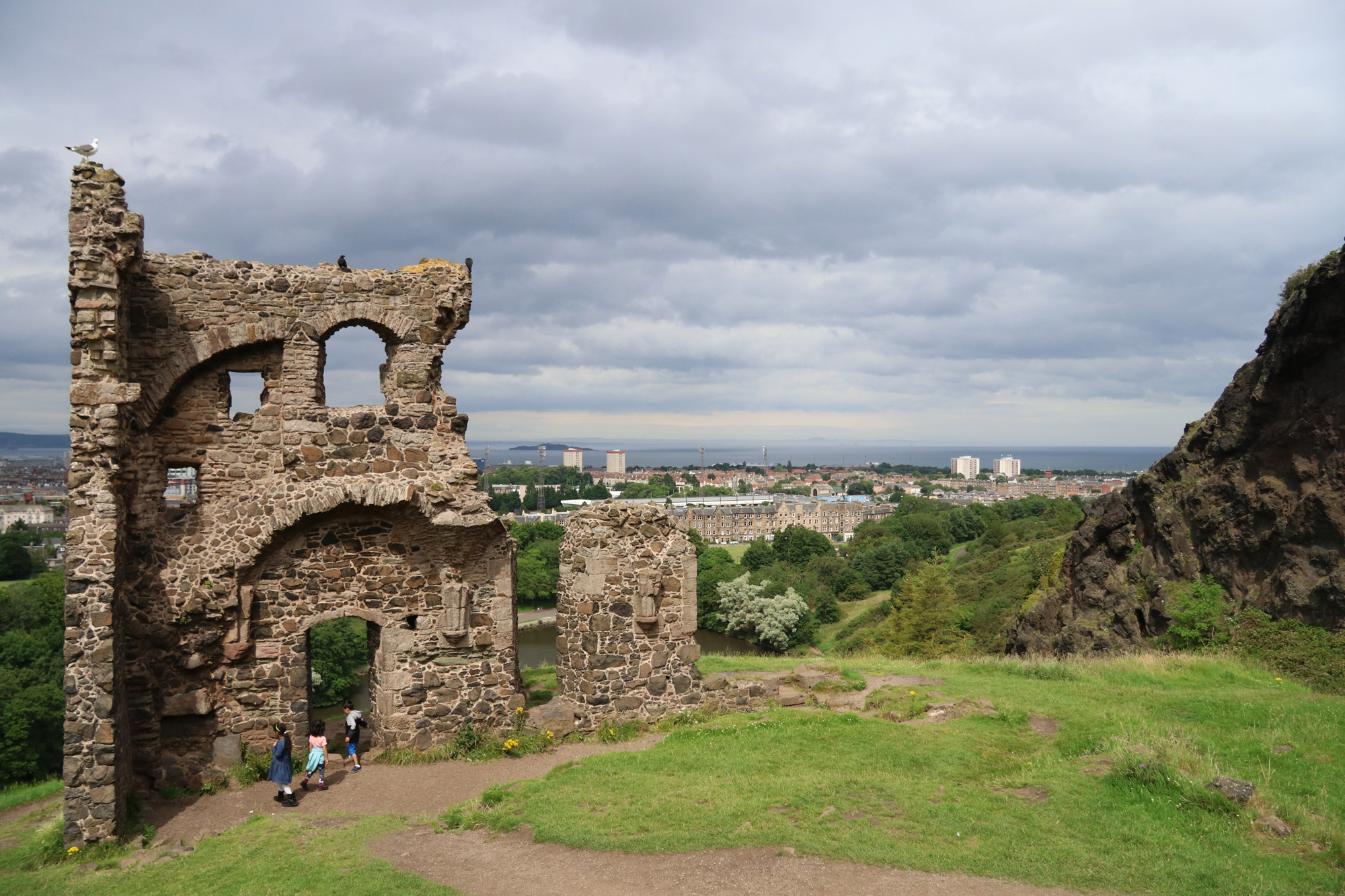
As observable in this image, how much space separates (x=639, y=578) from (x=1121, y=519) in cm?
1638

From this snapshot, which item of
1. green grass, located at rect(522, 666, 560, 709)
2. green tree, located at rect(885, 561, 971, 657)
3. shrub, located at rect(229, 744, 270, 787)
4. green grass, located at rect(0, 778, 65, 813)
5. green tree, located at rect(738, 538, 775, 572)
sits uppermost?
shrub, located at rect(229, 744, 270, 787)

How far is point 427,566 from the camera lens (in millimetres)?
12859

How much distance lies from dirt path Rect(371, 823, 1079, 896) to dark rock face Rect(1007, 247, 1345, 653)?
13221mm

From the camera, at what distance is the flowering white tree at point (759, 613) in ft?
172

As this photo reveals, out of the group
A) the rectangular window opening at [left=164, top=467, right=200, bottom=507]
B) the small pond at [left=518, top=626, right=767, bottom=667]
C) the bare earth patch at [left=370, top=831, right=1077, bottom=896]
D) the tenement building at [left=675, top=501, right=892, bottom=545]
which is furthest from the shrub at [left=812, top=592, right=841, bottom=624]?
the bare earth patch at [left=370, top=831, right=1077, bottom=896]

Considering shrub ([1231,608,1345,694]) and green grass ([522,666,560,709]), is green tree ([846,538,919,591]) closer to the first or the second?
shrub ([1231,608,1345,694])

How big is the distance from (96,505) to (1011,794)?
12376 millimetres

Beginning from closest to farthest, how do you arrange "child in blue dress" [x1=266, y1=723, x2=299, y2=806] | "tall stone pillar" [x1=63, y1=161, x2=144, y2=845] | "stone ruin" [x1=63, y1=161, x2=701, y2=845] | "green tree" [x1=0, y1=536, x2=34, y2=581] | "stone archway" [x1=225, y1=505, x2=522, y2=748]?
"tall stone pillar" [x1=63, y1=161, x2=144, y2=845] < "stone ruin" [x1=63, y1=161, x2=701, y2=845] < "child in blue dress" [x1=266, y1=723, x2=299, y2=806] < "stone archway" [x1=225, y1=505, x2=522, y2=748] < "green tree" [x1=0, y1=536, x2=34, y2=581]

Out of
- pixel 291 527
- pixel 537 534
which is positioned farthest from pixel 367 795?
pixel 537 534

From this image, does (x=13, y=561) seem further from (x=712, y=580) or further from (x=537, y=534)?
(x=712, y=580)

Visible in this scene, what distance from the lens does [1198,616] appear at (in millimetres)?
17656

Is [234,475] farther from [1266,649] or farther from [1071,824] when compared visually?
[1266,649]

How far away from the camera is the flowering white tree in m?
52.5

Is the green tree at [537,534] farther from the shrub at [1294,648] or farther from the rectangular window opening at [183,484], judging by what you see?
the shrub at [1294,648]
